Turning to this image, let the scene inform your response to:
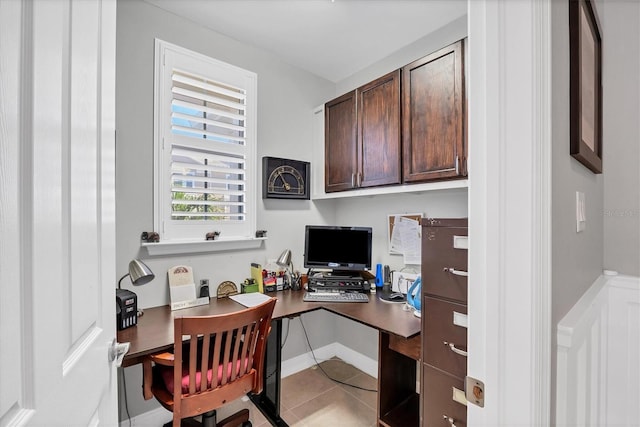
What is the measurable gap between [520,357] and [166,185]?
6.74 ft

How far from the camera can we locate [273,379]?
80.2 inches

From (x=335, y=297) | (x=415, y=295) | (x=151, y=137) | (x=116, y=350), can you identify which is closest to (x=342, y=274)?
(x=335, y=297)

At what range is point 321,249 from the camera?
2494 mm

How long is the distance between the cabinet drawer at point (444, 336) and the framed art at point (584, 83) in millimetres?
789

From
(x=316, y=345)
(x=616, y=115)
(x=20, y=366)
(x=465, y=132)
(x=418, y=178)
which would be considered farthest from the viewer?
(x=316, y=345)

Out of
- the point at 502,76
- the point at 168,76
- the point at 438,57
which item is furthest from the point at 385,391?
the point at 168,76

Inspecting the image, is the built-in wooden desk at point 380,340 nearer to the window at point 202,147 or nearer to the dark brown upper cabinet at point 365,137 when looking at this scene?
the window at point 202,147

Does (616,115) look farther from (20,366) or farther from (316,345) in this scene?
(316,345)

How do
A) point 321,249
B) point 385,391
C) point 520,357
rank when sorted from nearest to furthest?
1. point 520,357
2. point 385,391
3. point 321,249

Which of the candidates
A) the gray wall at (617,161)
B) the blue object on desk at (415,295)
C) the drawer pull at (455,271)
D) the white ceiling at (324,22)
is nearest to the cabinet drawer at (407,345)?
the blue object on desk at (415,295)

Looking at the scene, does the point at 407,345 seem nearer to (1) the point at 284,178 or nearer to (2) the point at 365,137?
(2) the point at 365,137

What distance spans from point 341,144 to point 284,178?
577 mm

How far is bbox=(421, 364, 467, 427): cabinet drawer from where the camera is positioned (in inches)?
53.0

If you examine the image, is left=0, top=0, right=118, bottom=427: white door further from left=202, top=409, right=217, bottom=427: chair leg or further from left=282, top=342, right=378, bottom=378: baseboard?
left=282, top=342, right=378, bottom=378: baseboard
